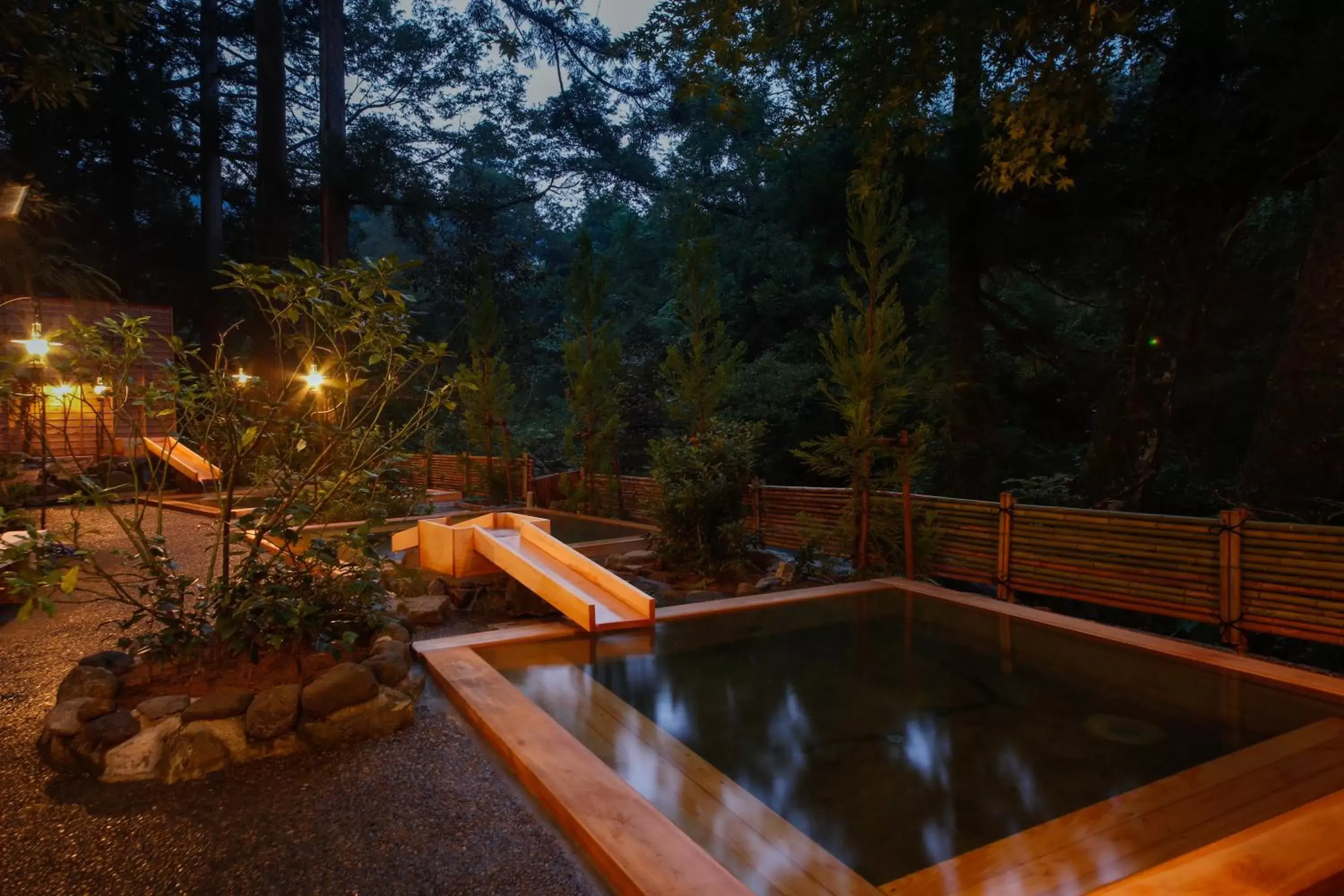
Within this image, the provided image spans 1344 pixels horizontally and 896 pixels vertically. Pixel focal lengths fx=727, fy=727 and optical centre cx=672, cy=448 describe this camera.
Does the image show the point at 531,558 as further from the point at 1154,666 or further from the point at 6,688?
the point at 1154,666

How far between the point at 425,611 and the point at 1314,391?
6456mm

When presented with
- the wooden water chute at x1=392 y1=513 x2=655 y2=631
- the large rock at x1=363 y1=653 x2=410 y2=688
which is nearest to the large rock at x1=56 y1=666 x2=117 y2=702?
the large rock at x1=363 y1=653 x2=410 y2=688

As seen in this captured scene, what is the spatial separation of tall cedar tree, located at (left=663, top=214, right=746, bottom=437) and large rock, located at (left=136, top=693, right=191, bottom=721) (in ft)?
19.0

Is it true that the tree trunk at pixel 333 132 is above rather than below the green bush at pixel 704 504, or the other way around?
above

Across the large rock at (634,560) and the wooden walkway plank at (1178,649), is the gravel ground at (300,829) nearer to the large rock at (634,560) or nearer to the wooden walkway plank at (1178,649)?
the wooden walkway plank at (1178,649)

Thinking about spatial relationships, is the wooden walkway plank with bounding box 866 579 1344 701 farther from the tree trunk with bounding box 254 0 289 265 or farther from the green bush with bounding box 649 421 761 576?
A: the tree trunk with bounding box 254 0 289 265

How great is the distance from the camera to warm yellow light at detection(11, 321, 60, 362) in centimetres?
296

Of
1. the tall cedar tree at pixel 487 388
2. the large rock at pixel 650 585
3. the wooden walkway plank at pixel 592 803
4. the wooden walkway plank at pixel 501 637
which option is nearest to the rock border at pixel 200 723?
the wooden walkway plank at pixel 592 803

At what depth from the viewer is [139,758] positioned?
8.55 ft

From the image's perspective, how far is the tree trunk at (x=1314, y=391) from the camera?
5211mm

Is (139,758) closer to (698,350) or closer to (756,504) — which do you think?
(756,504)

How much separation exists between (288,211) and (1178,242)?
14425mm

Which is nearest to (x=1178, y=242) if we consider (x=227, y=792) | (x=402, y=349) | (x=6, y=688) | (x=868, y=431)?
(x=868, y=431)

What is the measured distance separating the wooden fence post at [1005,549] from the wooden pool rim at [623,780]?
2.26ft
